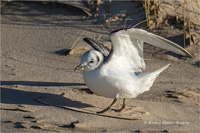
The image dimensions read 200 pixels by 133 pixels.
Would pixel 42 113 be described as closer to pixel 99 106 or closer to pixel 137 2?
pixel 99 106

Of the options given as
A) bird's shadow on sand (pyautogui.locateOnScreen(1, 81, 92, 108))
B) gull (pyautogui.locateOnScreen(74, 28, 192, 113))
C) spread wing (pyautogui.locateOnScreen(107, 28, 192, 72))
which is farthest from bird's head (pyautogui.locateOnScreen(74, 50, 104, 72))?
bird's shadow on sand (pyautogui.locateOnScreen(1, 81, 92, 108))

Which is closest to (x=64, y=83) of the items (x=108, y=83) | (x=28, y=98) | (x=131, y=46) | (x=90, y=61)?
(x=28, y=98)

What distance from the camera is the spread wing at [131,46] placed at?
406 centimetres

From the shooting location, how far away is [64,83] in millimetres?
5008

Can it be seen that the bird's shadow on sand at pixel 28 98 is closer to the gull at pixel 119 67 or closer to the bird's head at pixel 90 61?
the gull at pixel 119 67

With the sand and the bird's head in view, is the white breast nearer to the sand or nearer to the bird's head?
the bird's head

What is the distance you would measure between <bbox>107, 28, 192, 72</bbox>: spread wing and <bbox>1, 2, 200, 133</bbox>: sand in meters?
0.55

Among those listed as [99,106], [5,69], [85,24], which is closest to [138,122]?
[99,106]

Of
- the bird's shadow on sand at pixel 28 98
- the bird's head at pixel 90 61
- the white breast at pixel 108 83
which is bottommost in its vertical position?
the bird's shadow on sand at pixel 28 98

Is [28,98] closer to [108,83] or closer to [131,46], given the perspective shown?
[108,83]

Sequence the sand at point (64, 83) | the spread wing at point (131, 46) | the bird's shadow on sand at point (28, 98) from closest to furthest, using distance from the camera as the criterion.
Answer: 1. the sand at point (64, 83)
2. the spread wing at point (131, 46)
3. the bird's shadow on sand at point (28, 98)

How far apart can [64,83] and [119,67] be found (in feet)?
3.51

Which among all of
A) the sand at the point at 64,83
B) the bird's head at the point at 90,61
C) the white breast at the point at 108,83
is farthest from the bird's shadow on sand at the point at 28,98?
the bird's head at the point at 90,61

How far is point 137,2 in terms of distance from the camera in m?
6.88
